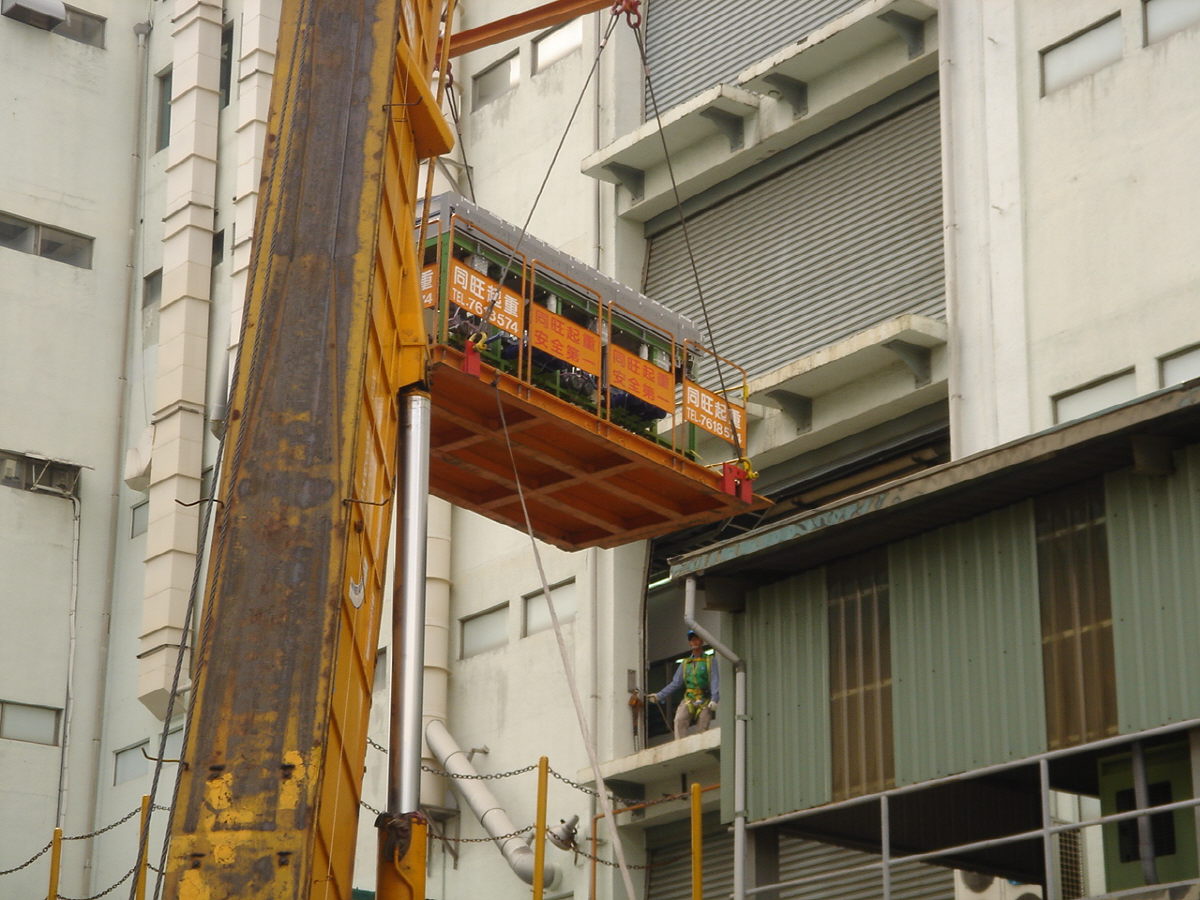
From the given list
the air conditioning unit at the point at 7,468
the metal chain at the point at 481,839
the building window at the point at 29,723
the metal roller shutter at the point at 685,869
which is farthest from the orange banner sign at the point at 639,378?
the air conditioning unit at the point at 7,468

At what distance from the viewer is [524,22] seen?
2495cm

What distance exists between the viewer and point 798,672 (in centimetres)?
2136

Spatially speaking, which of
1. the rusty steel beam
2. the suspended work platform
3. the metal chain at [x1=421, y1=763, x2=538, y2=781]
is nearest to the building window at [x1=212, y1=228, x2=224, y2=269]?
the metal chain at [x1=421, y1=763, x2=538, y2=781]

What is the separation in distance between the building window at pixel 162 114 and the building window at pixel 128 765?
14800 mm

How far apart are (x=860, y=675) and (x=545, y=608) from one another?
14142 millimetres

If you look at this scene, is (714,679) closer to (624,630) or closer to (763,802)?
(624,630)

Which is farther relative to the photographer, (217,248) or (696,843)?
(217,248)

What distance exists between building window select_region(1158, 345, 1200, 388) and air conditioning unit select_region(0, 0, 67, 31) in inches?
1212

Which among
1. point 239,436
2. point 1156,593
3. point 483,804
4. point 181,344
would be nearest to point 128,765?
point 181,344

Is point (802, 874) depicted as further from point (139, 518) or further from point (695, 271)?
point (139, 518)

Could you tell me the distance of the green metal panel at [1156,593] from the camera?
17562 mm

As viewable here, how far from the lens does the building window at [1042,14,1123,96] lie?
27.4m

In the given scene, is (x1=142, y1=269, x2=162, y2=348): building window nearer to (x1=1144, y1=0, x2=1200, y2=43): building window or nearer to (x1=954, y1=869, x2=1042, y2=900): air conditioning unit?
(x1=1144, y1=0, x2=1200, y2=43): building window

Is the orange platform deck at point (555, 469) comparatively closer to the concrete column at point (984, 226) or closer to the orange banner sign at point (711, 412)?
the orange banner sign at point (711, 412)
